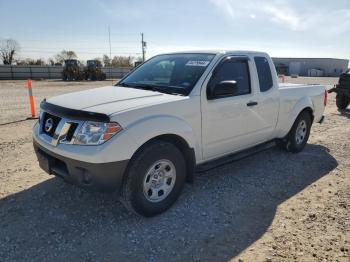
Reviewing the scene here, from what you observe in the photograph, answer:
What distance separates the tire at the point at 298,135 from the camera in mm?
6002

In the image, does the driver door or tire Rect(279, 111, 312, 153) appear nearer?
the driver door


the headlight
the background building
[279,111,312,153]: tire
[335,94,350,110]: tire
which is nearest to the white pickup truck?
the headlight

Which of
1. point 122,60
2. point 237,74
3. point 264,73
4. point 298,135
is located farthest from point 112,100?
point 122,60

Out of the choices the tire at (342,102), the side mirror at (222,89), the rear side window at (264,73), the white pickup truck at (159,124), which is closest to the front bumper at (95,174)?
the white pickup truck at (159,124)

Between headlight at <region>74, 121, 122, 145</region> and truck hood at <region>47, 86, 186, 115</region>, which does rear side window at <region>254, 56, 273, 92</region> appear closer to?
truck hood at <region>47, 86, 186, 115</region>

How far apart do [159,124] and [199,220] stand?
3.87ft

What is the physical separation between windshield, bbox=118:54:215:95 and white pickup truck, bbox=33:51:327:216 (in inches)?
0.6

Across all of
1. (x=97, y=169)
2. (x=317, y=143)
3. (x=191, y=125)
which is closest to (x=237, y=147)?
(x=191, y=125)

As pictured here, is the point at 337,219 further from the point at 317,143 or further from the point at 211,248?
the point at 317,143

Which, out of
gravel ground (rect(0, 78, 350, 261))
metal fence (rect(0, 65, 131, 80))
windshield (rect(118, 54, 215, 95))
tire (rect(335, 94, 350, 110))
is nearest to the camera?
gravel ground (rect(0, 78, 350, 261))

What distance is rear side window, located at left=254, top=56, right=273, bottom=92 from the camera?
4.99m

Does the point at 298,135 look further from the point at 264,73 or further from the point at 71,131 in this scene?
the point at 71,131

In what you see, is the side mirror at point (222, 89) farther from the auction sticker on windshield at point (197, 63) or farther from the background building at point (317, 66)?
the background building at point (317, 66)

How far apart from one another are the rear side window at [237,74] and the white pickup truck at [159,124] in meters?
0.01
